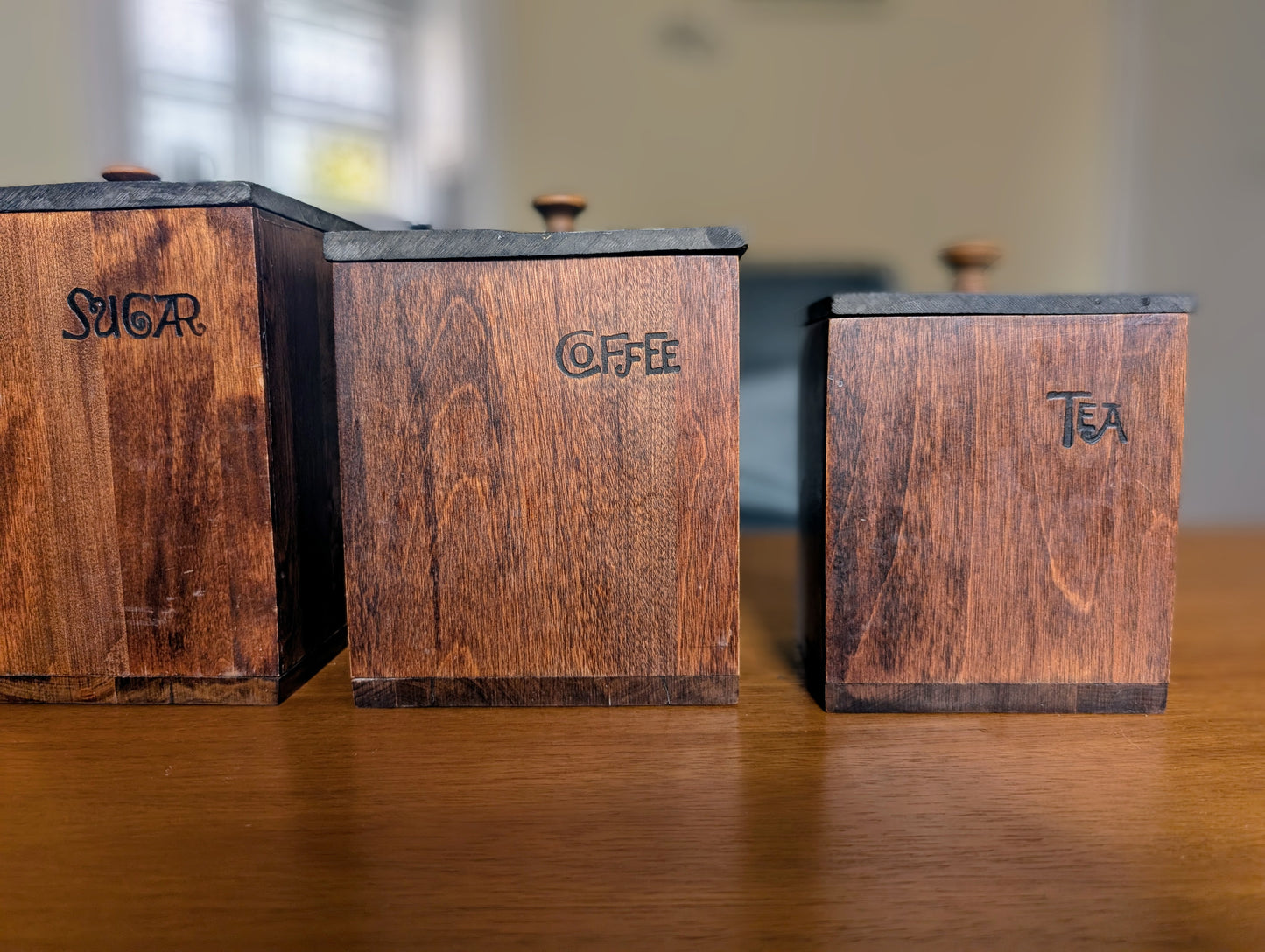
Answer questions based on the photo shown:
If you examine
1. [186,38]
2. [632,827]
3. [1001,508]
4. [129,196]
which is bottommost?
[632,827]

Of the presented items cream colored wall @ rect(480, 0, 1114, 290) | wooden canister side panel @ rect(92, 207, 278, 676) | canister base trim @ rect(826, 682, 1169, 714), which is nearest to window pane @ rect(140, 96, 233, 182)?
cream colored wall @ rect(480, 0, 1114, 290)

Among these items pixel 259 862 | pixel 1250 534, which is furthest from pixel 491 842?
pixel 1250 534

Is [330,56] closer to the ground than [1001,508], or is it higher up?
higher up

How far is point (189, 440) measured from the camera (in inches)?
28.2

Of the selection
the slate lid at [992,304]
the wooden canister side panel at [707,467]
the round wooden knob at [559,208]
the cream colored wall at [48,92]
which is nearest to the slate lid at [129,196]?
the round wooden knob at [559,208]

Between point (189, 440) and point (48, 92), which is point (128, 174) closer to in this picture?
point (189, 440)

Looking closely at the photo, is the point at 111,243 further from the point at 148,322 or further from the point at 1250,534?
the point at 1250,534

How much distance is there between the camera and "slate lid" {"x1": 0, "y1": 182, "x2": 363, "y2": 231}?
0.68m

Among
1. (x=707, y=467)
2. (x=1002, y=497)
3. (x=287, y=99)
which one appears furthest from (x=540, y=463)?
(x=287, y=99)

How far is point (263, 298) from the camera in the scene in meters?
0.71

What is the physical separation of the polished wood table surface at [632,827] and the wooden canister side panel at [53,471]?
0.23 ft

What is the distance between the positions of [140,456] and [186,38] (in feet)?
4.36

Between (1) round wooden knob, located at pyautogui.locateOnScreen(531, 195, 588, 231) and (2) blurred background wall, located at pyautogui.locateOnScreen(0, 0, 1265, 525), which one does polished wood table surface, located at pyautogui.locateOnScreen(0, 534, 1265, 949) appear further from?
(2) blurred background wall, located at pyautogui.locateOnScreen(0, 0, 1265, 525)

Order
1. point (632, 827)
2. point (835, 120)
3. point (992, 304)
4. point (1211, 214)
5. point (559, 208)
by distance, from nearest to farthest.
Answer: point (632, 827), point (992, 304), point (559, 208), point (835, 120), point (1211, 214)
